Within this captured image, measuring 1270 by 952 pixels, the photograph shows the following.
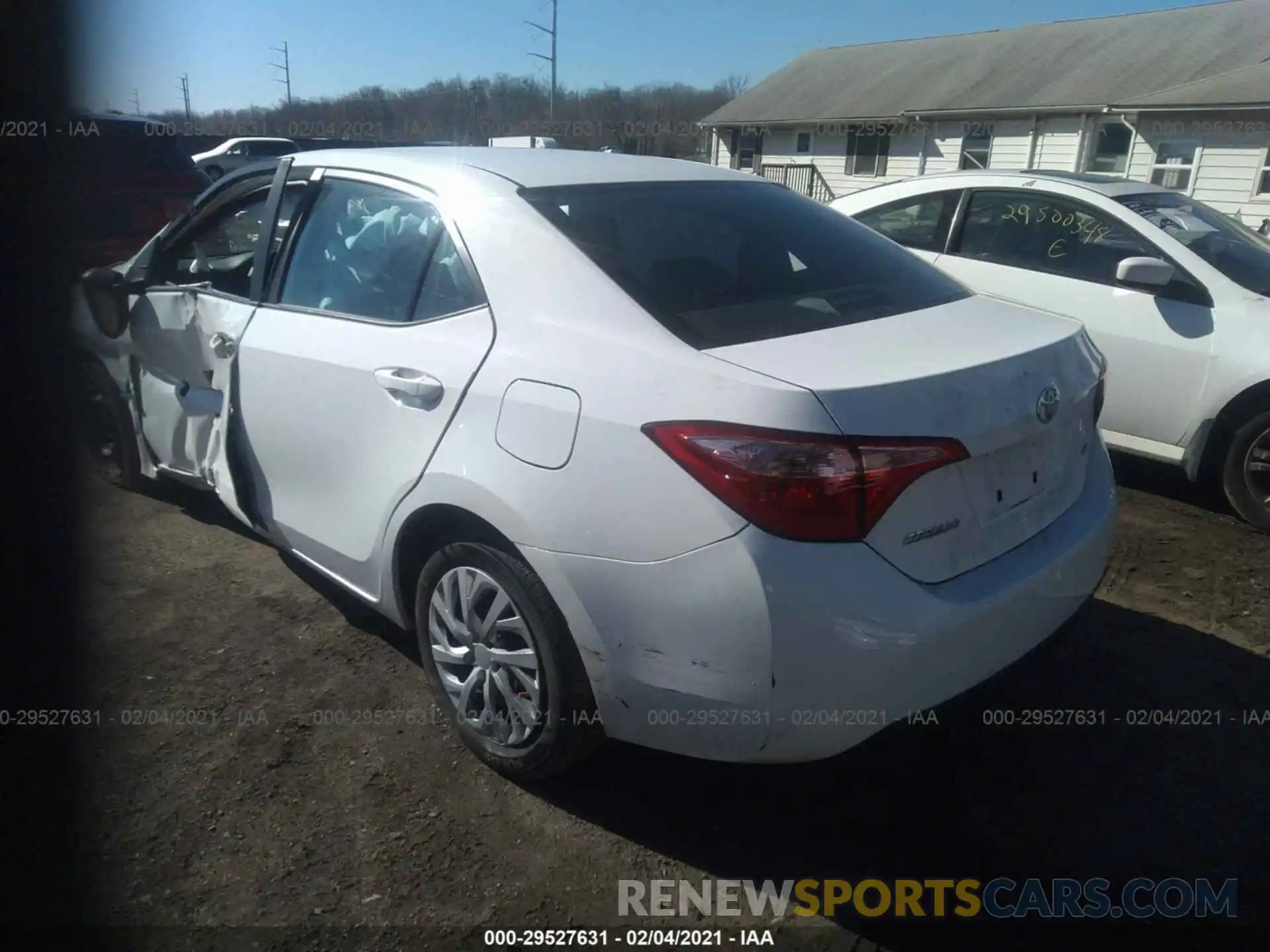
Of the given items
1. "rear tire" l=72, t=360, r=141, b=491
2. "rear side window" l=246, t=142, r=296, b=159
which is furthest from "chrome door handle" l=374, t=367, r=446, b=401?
"rear side window" l=246, t=142, r=296, b=159

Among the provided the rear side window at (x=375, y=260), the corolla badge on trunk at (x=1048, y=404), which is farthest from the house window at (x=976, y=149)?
the corolla badge on trunk at (x=1048, y=404)

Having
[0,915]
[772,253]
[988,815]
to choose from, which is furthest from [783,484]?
[0,915]

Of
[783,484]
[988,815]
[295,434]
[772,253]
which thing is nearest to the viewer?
[783,484]

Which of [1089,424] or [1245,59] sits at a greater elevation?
[1245,59]

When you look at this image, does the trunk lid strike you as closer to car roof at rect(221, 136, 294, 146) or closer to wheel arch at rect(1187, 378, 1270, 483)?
wheel arch at rect(1187, 378, 1270, 483)

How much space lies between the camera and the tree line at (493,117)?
18.2m

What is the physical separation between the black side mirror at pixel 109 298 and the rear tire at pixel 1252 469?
17.0ft

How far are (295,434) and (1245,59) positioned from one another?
1006 inches

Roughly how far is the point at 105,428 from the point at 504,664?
3.21 m

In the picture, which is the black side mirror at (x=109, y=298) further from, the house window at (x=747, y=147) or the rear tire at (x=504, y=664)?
the house window at (x=747, y=147)

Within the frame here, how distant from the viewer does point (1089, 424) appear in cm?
268

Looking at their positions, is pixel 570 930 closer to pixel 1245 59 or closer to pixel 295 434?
pixel 295 434

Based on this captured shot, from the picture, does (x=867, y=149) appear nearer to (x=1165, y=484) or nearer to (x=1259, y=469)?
(x=1165, y=484)

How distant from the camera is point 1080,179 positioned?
528 cm
